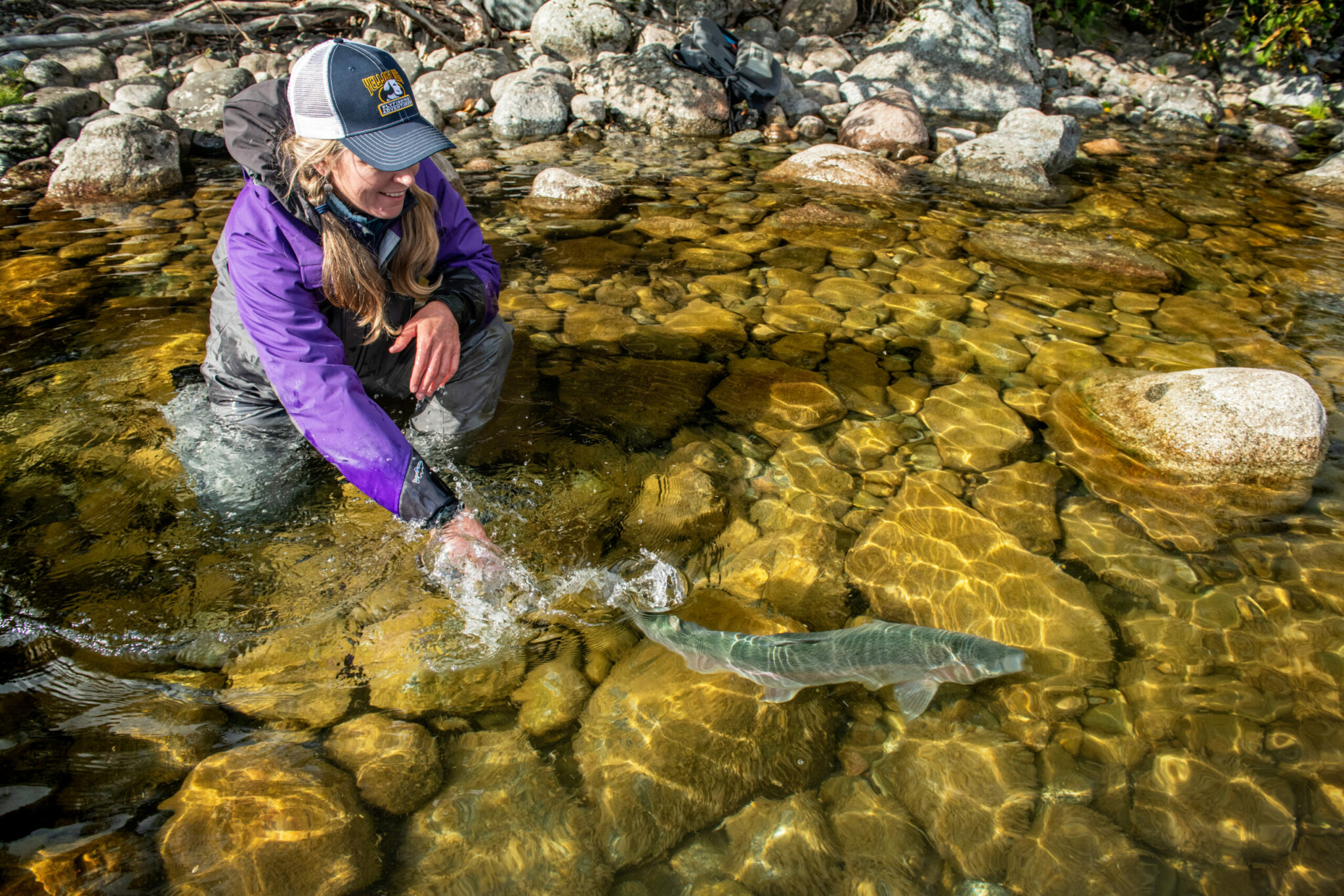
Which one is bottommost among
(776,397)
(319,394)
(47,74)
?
(776,397)

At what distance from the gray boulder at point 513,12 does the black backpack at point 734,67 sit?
10.9 ft

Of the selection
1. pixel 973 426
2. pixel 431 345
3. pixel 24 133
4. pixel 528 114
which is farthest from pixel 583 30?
pixel 431 345

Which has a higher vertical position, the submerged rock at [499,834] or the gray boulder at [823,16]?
the gray boulder at [823,16]

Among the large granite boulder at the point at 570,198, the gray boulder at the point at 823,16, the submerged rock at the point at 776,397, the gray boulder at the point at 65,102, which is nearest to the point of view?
the submerged rock at the point at 776,397

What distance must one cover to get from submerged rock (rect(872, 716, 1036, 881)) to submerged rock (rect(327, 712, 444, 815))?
1.56 meters

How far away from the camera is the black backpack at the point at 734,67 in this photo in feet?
33.6

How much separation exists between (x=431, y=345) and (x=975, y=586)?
8.45 feet

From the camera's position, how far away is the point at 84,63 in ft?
34.9

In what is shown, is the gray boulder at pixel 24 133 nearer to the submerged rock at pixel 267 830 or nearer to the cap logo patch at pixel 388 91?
the cap logo patch at pixel 388 91

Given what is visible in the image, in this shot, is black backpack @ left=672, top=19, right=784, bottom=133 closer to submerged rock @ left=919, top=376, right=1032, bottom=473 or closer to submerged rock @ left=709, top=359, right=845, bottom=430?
submerged rock @ left=709, top=359, right=845, bottom=430

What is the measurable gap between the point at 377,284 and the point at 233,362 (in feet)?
2.93

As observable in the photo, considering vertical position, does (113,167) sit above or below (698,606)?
above

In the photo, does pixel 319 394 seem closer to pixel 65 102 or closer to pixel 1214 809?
pixel 1214 809

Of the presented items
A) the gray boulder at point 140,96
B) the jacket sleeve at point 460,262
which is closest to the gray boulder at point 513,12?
the gray boulder at point 140,96
